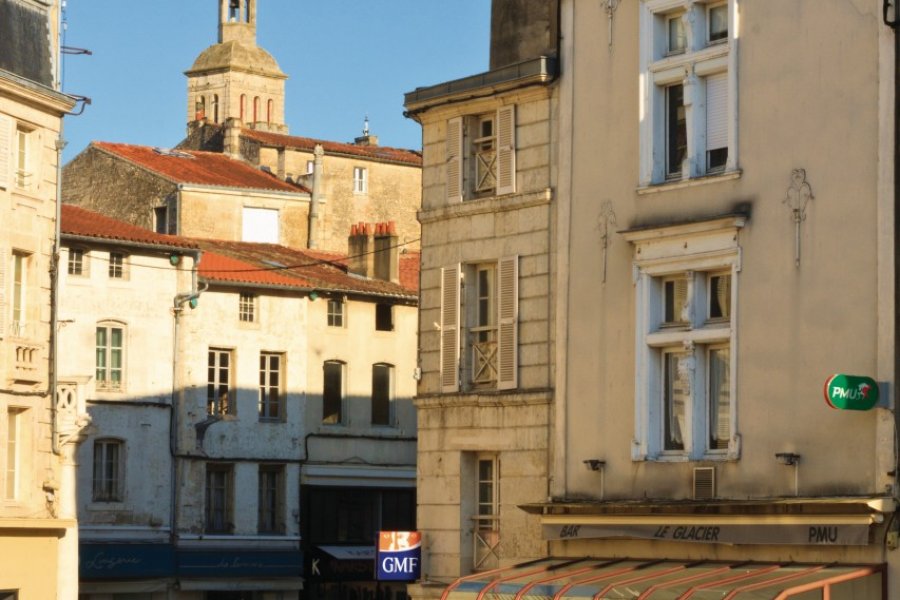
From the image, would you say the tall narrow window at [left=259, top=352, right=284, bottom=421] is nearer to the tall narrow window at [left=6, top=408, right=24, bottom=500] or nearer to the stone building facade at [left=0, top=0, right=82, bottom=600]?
the stone building facade at [left=0, top=0, right=82, bottom=600]

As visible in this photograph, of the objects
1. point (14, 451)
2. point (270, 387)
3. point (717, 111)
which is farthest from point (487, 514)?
point (270, 387)

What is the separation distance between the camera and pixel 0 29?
3519 centimetres

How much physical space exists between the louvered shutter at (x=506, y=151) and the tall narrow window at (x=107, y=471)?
66.5ft

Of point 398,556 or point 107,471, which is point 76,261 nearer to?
point 107,471

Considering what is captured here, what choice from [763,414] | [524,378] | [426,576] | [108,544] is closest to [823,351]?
[763,414]

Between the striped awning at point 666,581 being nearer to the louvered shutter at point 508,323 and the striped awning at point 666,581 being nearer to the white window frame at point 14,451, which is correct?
the louvered shutter at point 508,323

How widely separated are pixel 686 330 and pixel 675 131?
256 centimetres

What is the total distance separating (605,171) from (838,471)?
5445mm

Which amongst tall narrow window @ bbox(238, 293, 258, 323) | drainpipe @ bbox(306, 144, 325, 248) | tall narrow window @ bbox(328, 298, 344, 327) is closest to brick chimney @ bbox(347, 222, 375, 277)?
tall narrow window @ bbox(328, 298, 344, 327)

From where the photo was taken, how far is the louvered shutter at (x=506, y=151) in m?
27.9

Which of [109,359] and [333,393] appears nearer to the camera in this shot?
[109,359]

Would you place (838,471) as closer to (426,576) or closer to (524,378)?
(524,378)

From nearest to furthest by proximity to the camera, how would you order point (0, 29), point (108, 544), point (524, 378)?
point (524, 378) < point (0, 29) < point (108, 544)

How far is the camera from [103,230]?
4594cm
